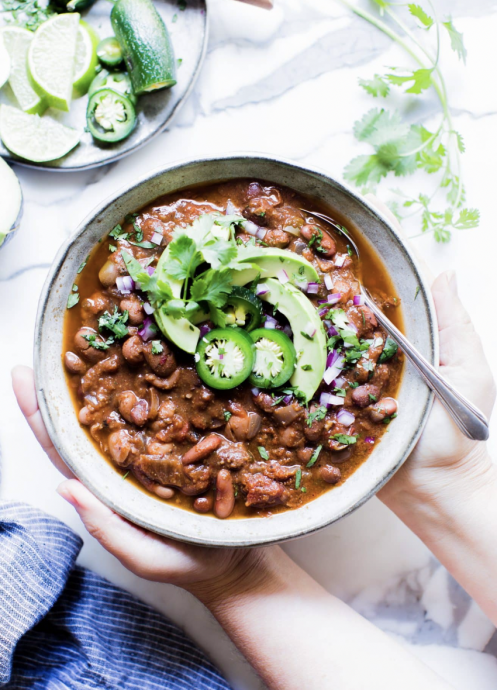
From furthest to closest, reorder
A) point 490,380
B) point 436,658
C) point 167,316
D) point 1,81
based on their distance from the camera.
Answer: point 436,658 < point 1,81 < point 490,380 < point 167,316

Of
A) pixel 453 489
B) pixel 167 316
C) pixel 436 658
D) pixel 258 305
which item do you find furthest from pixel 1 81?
pixel 436 658

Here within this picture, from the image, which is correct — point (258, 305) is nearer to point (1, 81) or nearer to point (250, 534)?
point (250, 534)

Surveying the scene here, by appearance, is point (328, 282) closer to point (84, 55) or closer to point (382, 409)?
point (382, 409)

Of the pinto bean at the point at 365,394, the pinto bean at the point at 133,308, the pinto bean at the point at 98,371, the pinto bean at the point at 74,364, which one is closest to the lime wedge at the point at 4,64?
the pinto bean at the point at 133,308

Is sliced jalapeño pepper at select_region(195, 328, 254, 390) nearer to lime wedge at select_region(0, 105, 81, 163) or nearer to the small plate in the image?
the small plate

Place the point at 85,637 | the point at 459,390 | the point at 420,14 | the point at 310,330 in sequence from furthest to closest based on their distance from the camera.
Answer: the point at 85,637 → the point at 420,14 → the point at 459,390 → the point at 310,330

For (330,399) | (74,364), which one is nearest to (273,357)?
(330,399)
